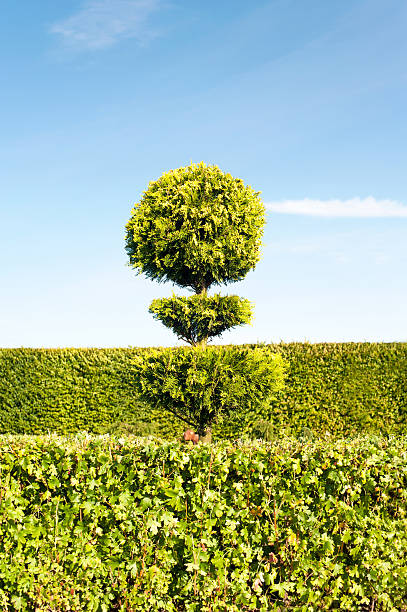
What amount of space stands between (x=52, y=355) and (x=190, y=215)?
8019mm

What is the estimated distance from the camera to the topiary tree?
8656 millimetres

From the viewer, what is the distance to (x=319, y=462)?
203 inches

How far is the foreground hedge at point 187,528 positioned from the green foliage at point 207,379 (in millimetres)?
3218

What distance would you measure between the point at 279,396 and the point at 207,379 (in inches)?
228

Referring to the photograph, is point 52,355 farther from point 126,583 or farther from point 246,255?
point 126,583

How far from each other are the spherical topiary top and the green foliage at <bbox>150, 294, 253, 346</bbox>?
604 millimetres

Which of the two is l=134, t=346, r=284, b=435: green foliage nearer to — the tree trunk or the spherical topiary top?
the tree trunk

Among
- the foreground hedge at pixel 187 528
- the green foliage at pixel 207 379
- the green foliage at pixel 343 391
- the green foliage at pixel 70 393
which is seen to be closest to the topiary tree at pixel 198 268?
the green foliage at pixel 207 379

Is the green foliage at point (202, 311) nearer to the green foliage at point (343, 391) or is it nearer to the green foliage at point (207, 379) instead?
the green foliage at point (207, 379)

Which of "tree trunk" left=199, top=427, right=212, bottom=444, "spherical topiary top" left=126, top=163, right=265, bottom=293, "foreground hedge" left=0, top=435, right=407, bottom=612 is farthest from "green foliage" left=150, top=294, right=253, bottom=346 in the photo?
"foreground hedge" left=0, top=435, right=407, bottom=612

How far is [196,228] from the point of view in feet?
29.9

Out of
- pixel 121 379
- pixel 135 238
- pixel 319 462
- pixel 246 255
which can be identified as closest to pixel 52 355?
pixel 121 379

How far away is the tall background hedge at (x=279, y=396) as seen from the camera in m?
13.8

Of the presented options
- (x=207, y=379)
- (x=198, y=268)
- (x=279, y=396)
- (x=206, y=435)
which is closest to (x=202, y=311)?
(x=198, y=268)
